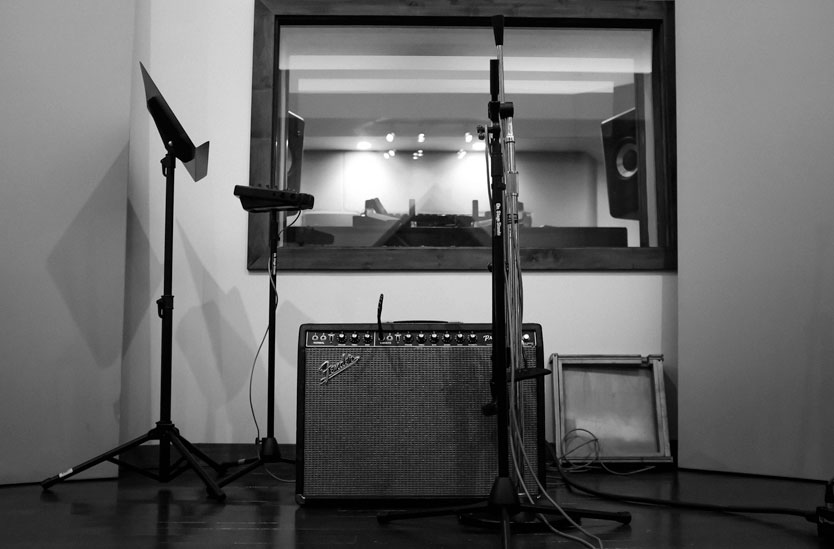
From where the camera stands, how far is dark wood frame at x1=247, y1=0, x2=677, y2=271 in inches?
120

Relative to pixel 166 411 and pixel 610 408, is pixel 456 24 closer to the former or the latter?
pixel 610 408

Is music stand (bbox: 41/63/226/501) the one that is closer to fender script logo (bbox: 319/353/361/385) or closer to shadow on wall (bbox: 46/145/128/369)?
shadow on wall (bbox: 46/145/128/369)

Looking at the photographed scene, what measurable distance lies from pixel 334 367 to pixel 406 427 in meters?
0.28

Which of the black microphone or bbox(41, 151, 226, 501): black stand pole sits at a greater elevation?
the black microphone

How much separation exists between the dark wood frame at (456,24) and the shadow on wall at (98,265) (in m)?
0.53

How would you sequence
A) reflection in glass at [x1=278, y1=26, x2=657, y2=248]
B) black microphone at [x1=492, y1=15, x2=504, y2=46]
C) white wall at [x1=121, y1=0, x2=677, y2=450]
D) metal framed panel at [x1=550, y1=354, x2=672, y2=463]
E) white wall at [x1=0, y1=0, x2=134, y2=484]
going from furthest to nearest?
reflection in glass at [x1=278, y1=26, x2=657, y2=248] < white wall at [x1=121, y1=0, x2=677, y2=450] < metal framed panel at [x1=550, y1=354, x2=672, y2=463] < white wall at [x1=0, y1=0, x2=134, y2=484] < black microphone at [x1=492, y1=15, x2=504, y2=46]

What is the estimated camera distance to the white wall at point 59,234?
256 centimetres

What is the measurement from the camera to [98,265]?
2703 millimetres

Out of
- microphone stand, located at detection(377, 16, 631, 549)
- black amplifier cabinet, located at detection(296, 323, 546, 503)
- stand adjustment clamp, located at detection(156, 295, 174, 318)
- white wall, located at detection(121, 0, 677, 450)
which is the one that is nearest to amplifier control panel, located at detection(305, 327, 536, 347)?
black amplifier cabinet, located at detection(296, 323, 546, 503)

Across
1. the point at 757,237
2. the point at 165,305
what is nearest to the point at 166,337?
the point at 165,305

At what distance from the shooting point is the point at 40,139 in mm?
2619

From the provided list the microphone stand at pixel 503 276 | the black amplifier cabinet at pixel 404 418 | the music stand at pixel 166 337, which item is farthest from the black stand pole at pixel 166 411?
the microphone stand at pixel 503 276

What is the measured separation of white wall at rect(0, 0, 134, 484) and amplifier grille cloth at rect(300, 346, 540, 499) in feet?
3.38

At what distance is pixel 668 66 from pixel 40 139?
8.46 ft
